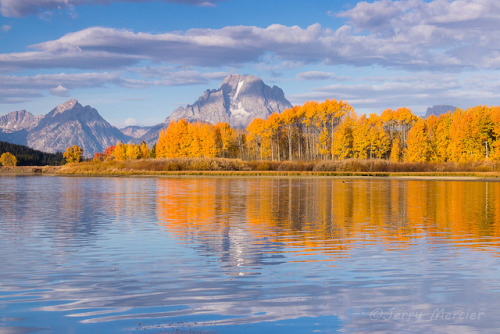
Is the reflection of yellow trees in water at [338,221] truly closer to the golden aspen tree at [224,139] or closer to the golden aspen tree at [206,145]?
the golden aspen tree at [206,145]

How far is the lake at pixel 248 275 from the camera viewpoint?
9383 mm

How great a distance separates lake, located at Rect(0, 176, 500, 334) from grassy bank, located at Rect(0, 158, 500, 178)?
65216mm

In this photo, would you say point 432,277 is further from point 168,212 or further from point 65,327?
point 168,212

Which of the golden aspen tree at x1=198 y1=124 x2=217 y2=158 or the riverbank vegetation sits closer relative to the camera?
the riverbank vegetation

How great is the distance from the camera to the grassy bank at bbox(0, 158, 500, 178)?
89.8m

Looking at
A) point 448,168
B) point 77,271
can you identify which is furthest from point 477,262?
point 448,168

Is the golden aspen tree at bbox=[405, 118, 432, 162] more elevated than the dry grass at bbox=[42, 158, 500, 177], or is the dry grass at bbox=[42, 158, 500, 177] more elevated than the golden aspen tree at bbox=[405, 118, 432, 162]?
the golden aspen tree at bbox=[405, 118, 432, 162]

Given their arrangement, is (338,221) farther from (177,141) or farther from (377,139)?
(177,141)

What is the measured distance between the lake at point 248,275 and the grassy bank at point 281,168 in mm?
65216

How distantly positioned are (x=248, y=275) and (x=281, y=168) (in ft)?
297

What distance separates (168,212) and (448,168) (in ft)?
252

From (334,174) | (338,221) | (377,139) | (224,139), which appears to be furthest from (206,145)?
(338,221)

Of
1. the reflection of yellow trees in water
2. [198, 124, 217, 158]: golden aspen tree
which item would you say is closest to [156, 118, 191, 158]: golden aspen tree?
[198, 124, 217, 158]: golden aspen tree

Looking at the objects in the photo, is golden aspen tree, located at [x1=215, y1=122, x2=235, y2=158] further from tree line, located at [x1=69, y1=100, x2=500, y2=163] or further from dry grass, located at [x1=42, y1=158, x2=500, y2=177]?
dry grass, located at [x1=42, y1=158, x2=500, y2=177]
